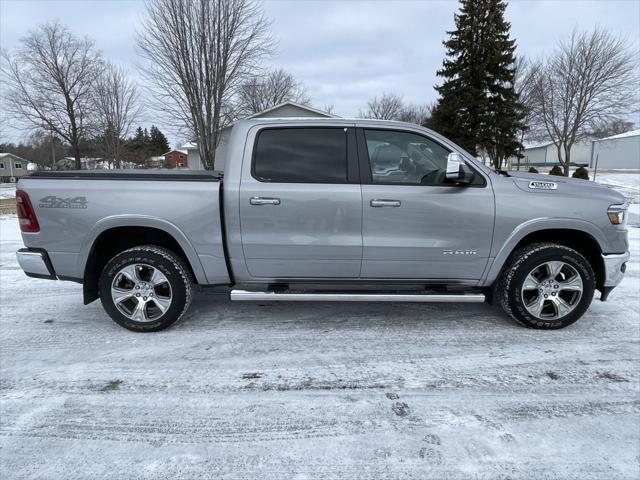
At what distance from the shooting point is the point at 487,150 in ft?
94.2

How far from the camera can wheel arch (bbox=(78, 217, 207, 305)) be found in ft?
11.0

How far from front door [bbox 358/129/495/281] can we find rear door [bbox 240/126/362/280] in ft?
0.48

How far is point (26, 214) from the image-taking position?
11.1ft

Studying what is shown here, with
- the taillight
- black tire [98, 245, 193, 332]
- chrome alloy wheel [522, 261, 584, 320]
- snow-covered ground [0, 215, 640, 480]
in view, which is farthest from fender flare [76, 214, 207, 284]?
chrome alloy wheel [522, 261, 584, 320]

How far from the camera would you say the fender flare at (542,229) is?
3.38 metres

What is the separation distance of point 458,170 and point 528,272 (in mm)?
1160

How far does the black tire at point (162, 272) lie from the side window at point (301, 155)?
1.11m

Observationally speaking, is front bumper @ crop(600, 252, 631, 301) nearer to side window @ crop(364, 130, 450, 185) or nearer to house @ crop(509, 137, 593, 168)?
side window @ crop(364, 130, 450, 185)

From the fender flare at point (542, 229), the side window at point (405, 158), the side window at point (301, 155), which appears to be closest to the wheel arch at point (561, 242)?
the fender flare at point (542, 229)

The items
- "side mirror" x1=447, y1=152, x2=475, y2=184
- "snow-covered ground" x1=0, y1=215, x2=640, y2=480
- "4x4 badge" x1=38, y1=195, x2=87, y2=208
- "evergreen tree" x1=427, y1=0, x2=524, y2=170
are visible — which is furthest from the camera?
"evergreen tree" x1=427, y1=0, x2=524, y2=170

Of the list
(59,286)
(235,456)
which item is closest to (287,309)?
(235,456)

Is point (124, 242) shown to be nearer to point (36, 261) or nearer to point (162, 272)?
point (162, 272)

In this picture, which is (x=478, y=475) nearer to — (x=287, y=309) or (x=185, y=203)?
(x=287, y=309)

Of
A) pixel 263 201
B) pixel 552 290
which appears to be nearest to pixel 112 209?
pixel 263 201
